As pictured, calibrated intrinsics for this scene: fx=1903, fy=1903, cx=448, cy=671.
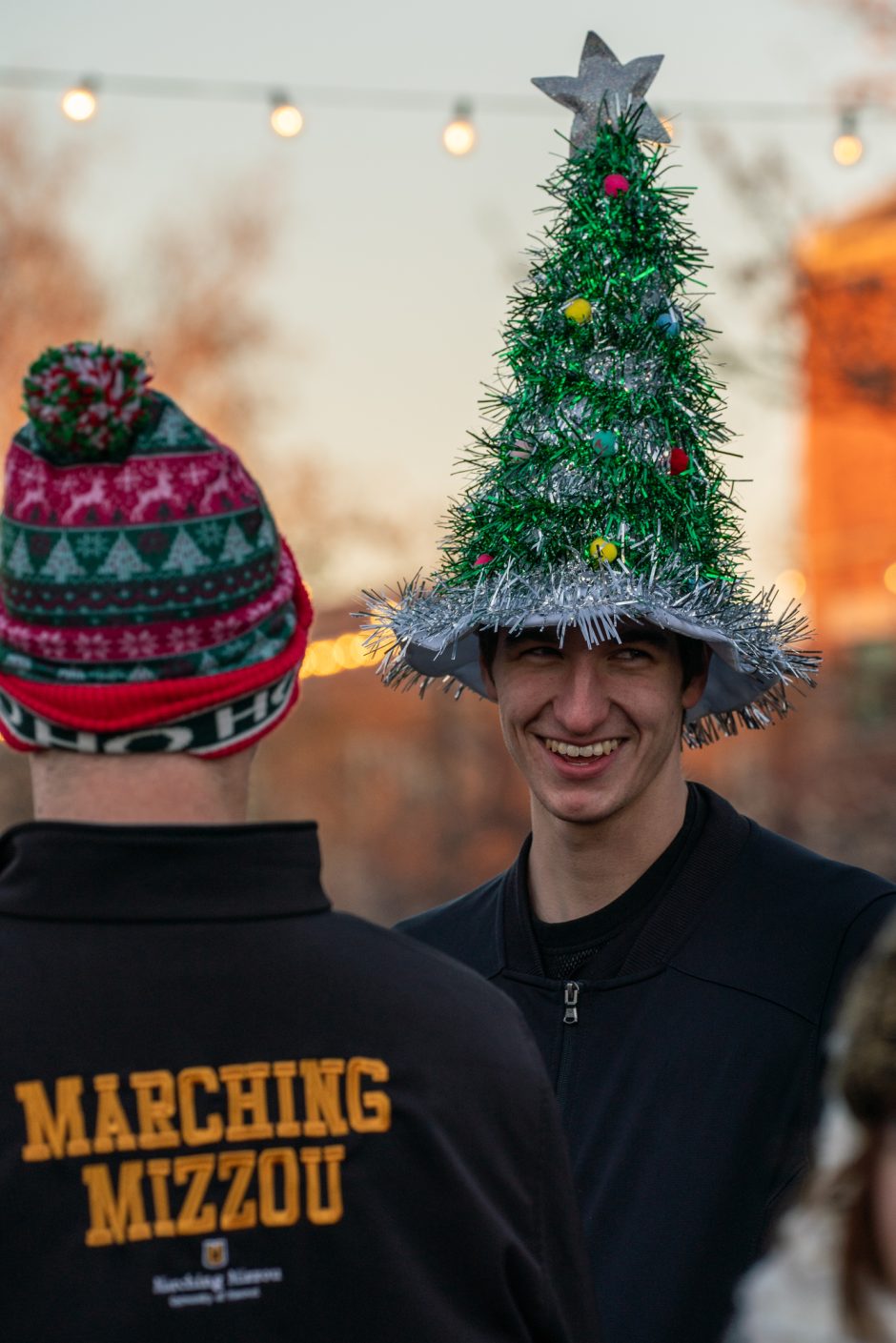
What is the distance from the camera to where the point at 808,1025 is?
2.67 metres

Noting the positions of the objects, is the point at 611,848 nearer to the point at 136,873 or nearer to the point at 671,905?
the point at 671,905

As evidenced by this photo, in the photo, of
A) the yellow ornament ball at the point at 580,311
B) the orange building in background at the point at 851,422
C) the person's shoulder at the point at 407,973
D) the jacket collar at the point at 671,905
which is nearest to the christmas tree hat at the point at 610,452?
the yellow ornament ball at the point at 580,311

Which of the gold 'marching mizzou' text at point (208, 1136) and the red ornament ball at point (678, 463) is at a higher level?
the red ornament ball at point (678, 463)

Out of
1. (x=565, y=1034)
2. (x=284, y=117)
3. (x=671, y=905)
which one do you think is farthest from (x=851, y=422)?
(x=565, y=1034)

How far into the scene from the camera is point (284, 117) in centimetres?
790

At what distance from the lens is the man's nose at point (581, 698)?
9.57 feet

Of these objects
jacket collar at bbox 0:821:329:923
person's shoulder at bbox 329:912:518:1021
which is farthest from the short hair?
jacket collar at bbox 0:821:329:923

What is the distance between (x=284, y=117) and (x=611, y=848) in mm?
5648

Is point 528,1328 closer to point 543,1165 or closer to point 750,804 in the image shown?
point 543,1165

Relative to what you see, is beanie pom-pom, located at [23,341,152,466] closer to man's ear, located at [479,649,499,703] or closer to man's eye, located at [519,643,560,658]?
man's eye, located at [519,643,560,658]

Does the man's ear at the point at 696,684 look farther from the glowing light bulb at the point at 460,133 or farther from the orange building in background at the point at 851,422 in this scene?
the orange building in background at the point at 851,422

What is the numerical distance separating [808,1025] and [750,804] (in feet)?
51.3

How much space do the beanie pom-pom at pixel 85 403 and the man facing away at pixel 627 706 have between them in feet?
4.14

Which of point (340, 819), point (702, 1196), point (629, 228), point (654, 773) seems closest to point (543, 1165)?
point (702, 1196)
